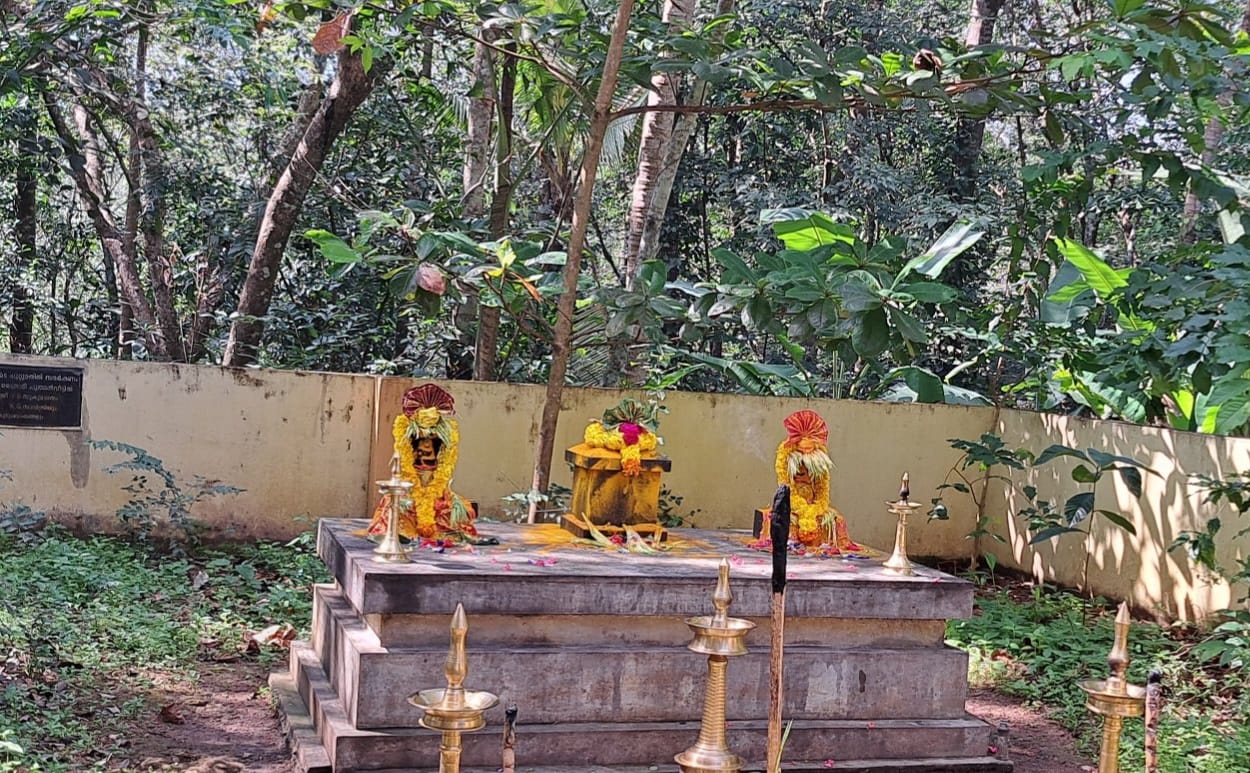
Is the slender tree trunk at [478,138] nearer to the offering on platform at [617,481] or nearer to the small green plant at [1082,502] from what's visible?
the offering on platform at [617,481]

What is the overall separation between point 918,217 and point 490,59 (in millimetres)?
4577

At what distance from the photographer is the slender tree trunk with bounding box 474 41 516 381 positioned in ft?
28.6

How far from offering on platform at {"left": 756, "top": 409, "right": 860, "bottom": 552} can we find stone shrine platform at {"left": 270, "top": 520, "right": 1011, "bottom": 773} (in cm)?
36

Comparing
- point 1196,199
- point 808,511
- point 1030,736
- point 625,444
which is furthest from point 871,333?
point 1196,199

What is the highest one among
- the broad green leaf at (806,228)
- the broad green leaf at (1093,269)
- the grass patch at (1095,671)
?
the broad green leaf at (806,228)

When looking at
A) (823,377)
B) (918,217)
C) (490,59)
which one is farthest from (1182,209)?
(490,59)

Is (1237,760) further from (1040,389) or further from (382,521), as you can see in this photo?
(1040,389)

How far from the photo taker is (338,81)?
8906 mm

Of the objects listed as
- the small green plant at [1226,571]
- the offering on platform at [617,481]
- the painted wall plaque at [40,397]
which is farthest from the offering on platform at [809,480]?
the painted wall plaque at [40,397]

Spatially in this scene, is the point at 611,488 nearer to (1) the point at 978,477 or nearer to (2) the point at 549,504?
(2) the point at 549,504

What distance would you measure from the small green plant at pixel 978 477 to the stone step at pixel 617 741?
351 centimetres

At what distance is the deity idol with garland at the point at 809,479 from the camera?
5766 mm

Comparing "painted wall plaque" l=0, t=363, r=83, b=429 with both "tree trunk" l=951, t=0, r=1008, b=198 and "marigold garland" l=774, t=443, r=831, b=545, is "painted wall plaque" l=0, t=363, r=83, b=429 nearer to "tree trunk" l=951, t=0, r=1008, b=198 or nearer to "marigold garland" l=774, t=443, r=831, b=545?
"marigold garland" l=774, t=443, r=831, b=545

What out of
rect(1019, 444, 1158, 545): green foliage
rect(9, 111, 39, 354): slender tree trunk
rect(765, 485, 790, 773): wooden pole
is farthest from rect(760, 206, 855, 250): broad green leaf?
rect(765, 485, 790, 773): wooden pole
